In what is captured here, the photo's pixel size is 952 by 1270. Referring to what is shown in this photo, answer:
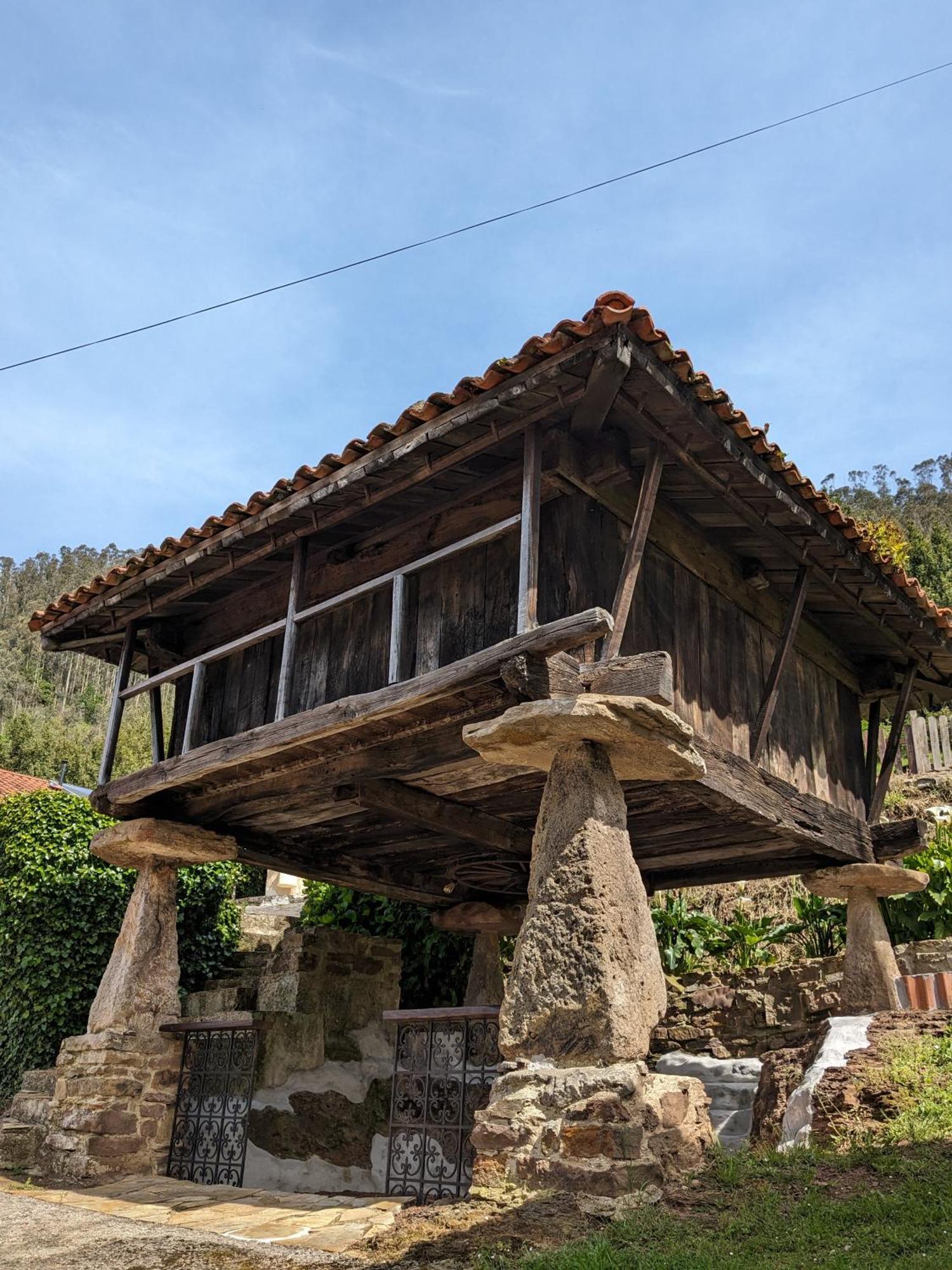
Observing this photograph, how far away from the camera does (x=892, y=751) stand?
25.4 ft

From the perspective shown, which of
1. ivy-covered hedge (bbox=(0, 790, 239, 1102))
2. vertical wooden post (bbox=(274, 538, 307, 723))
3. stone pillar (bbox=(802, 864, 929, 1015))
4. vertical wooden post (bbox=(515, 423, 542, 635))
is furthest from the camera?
ivy-covered hedge (bbox=(0, 790, 239, 1102))

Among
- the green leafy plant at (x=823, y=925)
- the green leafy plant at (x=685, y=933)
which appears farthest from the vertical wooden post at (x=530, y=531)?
the green leafy plant at (x=823, y=925)

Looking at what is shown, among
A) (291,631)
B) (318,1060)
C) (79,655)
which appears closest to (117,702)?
(291,631)

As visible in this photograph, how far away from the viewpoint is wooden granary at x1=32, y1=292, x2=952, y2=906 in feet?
16.5

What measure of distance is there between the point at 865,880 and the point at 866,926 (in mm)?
329

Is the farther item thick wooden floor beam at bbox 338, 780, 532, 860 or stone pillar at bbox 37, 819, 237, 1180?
stone pillar at bbox 37, 819, 237, 1180

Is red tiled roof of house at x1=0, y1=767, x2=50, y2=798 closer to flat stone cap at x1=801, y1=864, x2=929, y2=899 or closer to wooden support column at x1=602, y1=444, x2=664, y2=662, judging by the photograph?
flat stone cap at x1=801, y1=864, x2=929, y2=899

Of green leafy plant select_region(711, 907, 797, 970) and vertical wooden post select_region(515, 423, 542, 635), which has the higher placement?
vertical wooden post select_region(515, 423, 542, 635)

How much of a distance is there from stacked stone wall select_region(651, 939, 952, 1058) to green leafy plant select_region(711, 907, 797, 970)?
624mm

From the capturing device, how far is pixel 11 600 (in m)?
57.5

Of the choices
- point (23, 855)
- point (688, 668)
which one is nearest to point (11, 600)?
point (23, 855)

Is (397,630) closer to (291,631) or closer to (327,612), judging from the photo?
(291,631)

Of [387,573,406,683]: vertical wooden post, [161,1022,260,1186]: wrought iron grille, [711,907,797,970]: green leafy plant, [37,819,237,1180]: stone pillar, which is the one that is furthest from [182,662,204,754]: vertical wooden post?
[711,907,797,970]: green leafy plant

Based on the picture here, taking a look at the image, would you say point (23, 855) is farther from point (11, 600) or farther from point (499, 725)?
point (11, 600)
